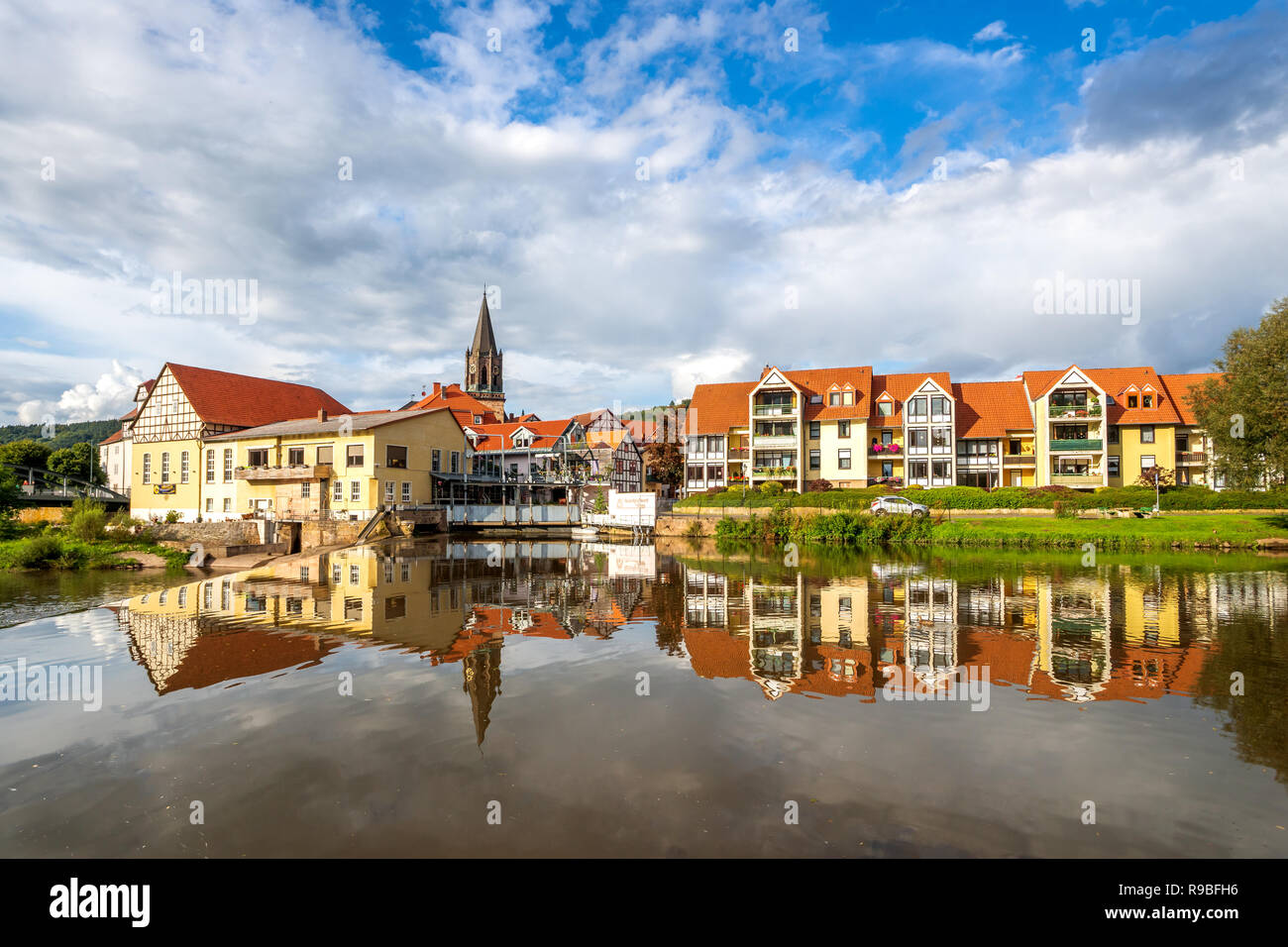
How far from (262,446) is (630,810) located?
1969 inches

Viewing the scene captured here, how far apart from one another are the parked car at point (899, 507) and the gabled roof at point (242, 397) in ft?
131

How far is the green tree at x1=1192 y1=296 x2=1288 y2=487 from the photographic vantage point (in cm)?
3375

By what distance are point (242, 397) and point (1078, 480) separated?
222 ft

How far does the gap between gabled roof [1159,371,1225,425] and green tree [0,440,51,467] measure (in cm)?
11388

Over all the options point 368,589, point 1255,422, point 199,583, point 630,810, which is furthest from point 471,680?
point 1255,422

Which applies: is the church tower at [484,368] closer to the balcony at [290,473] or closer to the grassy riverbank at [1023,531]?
the balcony at [290,473]

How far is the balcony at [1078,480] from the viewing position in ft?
157

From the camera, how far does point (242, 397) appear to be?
174ft

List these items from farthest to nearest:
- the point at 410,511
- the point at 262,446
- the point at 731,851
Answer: the point at 262,446, the point at 410,511, the point at 731,851

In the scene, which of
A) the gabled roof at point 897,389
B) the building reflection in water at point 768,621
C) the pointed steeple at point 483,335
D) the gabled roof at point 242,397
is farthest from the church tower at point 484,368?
the building reflection in water at point 768,621

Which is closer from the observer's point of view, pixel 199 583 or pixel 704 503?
pixel 199 583

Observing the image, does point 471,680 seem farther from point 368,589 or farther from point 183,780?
point 368,589

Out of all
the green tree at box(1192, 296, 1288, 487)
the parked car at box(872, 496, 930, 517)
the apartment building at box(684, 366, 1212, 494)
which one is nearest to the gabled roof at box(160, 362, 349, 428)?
the apartment building at box(684, 366, 1212, 494)

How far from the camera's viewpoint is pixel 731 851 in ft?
16.8
